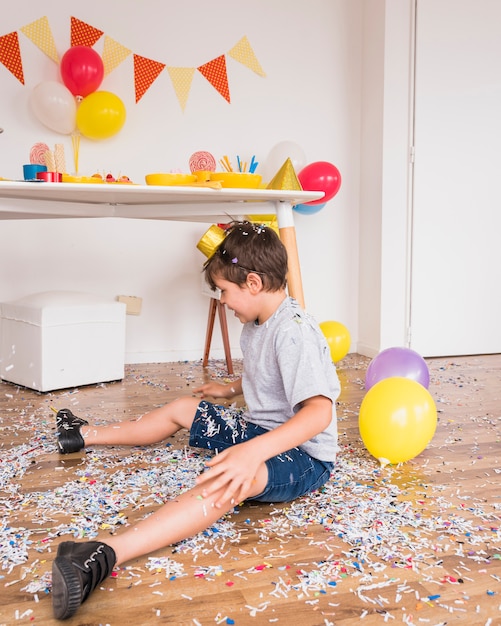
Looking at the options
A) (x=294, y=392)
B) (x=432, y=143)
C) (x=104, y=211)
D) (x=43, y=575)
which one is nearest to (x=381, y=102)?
(x=432, y=143)

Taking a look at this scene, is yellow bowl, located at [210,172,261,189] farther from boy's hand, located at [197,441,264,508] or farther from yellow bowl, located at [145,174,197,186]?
boy's hand, located at [197,441,264,508]

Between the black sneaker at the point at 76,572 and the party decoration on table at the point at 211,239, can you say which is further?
the party decoration on table at the point at 211,239

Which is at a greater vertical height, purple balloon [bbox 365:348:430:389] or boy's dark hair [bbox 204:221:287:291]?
boy's dark hair [bbox 204:221:287:291]

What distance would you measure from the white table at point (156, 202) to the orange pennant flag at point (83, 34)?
1313 mm

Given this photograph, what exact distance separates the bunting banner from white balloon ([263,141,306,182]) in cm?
40

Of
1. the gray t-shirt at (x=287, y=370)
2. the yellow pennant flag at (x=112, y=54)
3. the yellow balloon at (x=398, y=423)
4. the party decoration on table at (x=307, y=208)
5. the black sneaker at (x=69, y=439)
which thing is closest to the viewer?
the gray t-shirt at (x=287, y=370)

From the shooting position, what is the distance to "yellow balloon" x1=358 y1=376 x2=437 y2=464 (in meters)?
1.68

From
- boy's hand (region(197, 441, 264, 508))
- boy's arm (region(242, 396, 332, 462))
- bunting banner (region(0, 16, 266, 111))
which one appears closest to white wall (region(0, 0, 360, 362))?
bunting banner (region(0, 16, 266, 111))

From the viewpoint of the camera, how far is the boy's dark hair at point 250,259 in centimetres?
144

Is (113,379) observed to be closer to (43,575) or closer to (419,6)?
(43,575)

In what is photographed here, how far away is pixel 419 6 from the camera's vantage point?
3451 millimetres

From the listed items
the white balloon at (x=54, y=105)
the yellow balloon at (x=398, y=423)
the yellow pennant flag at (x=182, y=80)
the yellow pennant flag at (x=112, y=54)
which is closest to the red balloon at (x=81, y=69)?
the white balloon at (x=54, y=105)

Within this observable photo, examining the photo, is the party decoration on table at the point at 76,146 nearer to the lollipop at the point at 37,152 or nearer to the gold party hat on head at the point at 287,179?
the lollipop at the point at 37,152

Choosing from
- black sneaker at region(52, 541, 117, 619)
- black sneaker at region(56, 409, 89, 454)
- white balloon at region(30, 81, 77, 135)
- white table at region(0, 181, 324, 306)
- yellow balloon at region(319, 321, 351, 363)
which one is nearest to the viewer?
black sneaker at region(52, 541, 117, 619)
